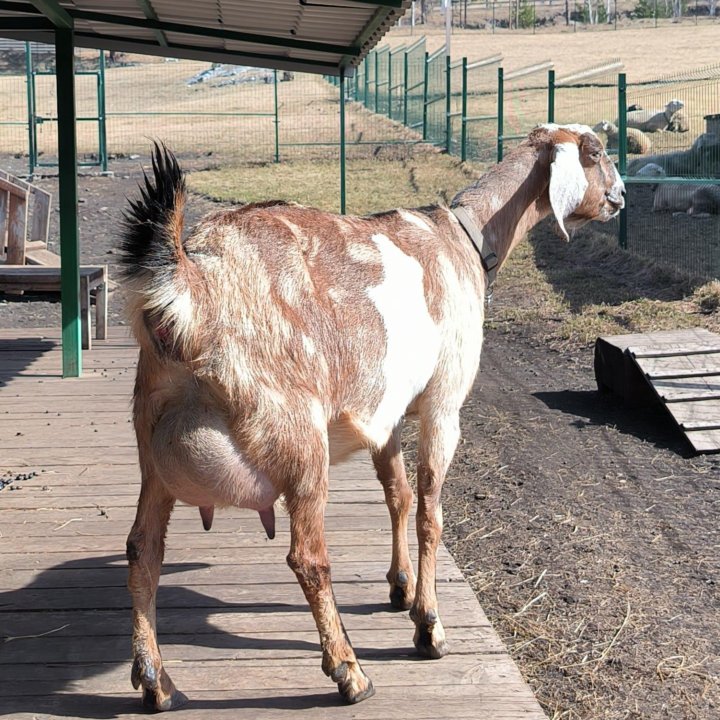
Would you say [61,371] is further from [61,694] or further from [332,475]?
[61,694]

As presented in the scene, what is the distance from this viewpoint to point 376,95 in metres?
33.0

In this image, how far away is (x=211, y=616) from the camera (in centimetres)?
412

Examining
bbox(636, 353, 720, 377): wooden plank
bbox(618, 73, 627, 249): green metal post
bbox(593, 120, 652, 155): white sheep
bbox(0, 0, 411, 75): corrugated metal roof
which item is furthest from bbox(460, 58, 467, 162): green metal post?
bbox(636, 353, 720, 377): wooden plank

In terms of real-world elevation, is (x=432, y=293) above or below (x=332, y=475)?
above

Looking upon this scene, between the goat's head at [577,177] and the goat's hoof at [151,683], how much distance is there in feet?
8.20

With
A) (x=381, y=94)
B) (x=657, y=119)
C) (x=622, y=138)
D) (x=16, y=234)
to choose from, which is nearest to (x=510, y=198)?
(x=16, y=234)

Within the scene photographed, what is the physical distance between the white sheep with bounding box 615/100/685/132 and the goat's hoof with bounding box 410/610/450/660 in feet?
53.2

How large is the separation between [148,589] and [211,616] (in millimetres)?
Result: 800

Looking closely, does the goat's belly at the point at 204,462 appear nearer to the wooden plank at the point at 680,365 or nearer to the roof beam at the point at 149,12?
the wooden plank at the point at 680,365

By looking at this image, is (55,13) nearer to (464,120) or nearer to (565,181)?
(565,181)

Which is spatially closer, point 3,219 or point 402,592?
point 402,592

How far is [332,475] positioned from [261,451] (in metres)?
2.76

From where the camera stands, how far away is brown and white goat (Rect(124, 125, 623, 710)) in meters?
3.09

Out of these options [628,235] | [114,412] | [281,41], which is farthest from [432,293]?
[628,235]
